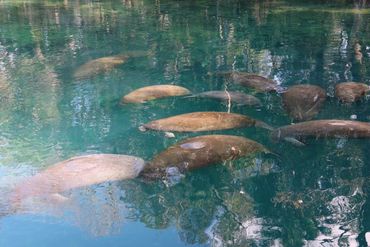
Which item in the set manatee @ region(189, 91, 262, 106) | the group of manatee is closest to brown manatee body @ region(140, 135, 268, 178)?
the group of manatee

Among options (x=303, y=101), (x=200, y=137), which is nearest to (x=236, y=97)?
(x=303, y=101)

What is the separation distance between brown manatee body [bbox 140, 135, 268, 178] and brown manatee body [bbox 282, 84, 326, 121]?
4.88 feet

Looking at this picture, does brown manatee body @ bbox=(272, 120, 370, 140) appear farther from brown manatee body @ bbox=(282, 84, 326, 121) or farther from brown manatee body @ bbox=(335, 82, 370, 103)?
brown manatee body @ bbox=(335, 82, 370, 103)

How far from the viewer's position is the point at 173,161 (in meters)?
5.34

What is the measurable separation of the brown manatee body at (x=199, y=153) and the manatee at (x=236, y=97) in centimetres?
202

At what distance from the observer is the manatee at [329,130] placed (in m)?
6.21

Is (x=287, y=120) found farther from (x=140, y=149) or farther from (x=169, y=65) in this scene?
(x=169, y=65)

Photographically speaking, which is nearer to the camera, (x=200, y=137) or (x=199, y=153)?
(x=199, y=153)

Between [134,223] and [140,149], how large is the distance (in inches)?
67.1

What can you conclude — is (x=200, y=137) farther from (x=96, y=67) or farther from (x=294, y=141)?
(x=96, y=67)

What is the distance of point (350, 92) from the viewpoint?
8.16m

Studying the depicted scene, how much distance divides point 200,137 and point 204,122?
0.82 meters

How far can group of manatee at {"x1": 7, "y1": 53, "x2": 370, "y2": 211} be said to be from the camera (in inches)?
204

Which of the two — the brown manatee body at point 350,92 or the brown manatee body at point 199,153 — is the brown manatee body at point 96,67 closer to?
the brown manatee body at point 350,92
